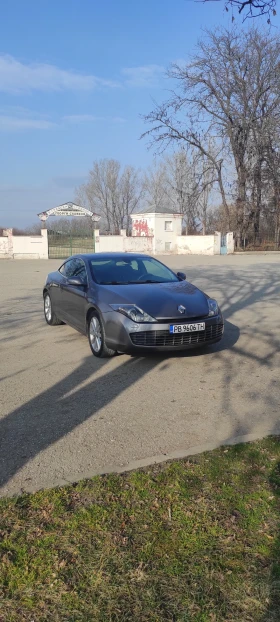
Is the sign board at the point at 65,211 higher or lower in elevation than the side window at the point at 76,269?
higher

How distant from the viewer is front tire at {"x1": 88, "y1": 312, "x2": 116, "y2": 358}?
20.4 ft

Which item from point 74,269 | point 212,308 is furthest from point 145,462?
point 74,269

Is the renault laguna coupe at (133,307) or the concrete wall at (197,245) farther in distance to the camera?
the concrete wall at (197,245)

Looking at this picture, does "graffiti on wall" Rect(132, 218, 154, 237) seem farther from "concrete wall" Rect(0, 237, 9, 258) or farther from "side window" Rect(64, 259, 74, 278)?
"side window" Rect(64, 259, 74, 278)

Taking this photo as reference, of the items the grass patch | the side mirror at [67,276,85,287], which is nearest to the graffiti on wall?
the side mirror at [67,276,85,287]

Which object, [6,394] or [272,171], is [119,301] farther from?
[272,171]

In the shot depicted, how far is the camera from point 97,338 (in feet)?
21.0

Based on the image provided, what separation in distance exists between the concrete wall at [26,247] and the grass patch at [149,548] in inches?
1211

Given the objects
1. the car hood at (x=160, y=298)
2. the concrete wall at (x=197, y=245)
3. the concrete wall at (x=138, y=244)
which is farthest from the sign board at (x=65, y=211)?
the car hood at (x=160, y=298)

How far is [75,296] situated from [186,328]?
83.6 inches

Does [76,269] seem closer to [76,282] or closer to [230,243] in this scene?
[76,282]

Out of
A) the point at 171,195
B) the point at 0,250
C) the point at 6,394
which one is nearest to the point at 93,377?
the point at 6,394

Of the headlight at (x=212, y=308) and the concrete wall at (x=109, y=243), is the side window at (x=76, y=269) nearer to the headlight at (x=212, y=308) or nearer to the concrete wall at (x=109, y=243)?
the headlight at (x=212, y=308)

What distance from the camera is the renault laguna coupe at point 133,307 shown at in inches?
230
